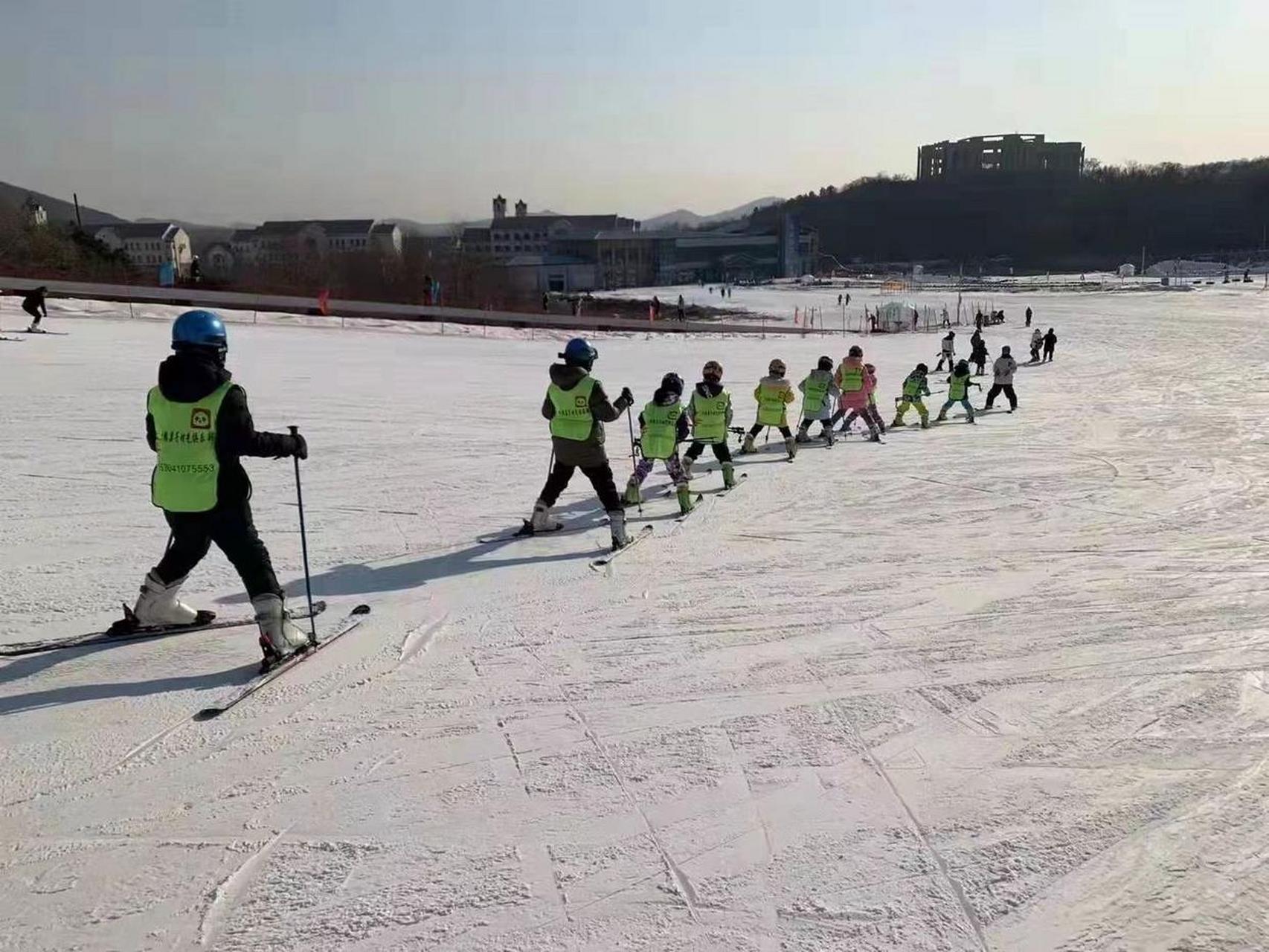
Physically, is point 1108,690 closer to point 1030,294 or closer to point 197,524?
point 197,524

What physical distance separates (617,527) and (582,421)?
0.88m

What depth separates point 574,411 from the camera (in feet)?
21.5

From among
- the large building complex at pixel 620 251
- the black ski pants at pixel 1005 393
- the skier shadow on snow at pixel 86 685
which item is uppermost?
the large building complex at pixel 620 251

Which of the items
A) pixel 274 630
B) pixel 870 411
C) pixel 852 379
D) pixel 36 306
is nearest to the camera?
pixel 274 630

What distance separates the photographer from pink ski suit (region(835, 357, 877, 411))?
41.0 ft

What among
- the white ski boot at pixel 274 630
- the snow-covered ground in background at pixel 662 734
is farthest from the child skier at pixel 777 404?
the white ski boot at pixel 274 630

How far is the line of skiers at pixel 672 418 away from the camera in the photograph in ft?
21.5

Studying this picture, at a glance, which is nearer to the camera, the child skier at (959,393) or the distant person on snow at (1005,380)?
the child skier at (959,393)

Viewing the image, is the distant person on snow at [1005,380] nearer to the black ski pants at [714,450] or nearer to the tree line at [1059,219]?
the black ski pants at [714,450]

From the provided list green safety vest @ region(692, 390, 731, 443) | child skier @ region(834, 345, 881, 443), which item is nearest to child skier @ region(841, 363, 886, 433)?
child skier @ region(834, 345, 881, 443)

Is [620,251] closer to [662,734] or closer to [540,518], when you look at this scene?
[540,518]

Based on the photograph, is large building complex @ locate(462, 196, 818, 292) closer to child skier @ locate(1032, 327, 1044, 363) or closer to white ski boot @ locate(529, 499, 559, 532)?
child skier @ locate(1032, 327, 1044, 363)

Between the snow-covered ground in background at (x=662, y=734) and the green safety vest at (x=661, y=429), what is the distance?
60 cm

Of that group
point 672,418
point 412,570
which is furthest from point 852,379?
point 412,570
